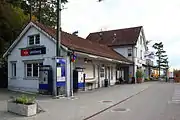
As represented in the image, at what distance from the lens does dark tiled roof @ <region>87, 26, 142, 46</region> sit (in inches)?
1578

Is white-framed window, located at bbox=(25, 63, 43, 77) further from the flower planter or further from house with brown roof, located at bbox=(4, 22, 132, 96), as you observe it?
the flower planter

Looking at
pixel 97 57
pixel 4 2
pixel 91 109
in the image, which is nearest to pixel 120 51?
pixel 97 57

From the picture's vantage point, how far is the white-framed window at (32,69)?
2066 centimetres

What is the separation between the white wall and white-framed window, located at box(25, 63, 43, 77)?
0.38m

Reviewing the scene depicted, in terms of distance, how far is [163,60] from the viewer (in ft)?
197

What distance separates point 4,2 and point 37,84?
1100 cm

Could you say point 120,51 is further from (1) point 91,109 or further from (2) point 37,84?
(1) point 91,109

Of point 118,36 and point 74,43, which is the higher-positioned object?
point 118,36

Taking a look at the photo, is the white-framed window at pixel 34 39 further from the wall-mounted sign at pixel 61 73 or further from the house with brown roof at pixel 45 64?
the wall-mounted sign at pixel 61 73

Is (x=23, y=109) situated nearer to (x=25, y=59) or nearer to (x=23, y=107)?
(x=23, y=107)

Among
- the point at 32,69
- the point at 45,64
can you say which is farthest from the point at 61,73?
the point at 32,69

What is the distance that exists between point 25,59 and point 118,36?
24.3 m

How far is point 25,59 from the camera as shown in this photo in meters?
21.3

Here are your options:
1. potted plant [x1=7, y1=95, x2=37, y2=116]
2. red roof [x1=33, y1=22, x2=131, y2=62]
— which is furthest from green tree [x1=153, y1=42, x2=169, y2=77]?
potted plant [x1=7, y1=95, x2=37, y2=116]
